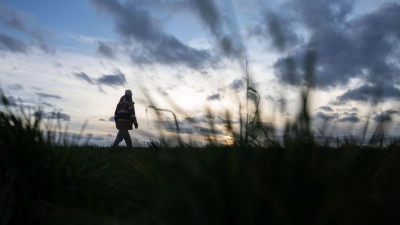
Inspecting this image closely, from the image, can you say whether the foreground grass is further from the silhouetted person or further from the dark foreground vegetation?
the silhouetted person

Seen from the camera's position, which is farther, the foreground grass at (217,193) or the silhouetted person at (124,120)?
the silhouetted person at (124,120)

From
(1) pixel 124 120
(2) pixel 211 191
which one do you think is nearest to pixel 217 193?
(2) pixel 211 191

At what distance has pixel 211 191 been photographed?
2244 mm

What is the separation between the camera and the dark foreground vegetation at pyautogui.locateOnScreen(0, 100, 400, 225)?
2.18 m

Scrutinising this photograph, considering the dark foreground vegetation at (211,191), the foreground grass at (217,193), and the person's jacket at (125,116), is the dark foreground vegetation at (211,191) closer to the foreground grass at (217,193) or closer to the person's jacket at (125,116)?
the foreground grass at (217,193)

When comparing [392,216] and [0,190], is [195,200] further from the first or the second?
[0,190]

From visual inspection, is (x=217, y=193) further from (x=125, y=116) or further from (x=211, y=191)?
(x=125, y=116)

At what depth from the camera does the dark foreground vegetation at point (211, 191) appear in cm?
218

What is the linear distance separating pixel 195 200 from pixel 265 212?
373mm

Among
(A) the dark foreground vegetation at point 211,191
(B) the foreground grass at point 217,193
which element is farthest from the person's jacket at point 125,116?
(B) the foreground grass at point 217,193

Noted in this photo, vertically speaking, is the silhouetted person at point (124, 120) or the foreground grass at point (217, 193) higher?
the silhouetted person at point (124, 120)

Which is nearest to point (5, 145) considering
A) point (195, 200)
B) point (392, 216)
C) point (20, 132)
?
point (20, 132)

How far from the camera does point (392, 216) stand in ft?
7.11

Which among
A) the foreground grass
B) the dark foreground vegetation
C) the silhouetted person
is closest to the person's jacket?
the silhouetted person
